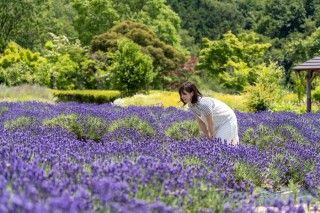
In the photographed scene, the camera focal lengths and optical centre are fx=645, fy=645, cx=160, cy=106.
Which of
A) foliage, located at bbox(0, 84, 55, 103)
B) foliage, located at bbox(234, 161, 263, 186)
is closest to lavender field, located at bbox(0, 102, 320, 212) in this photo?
foliage, located at bbox(234, 161, 263, 186)

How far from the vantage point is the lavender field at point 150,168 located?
130 inches

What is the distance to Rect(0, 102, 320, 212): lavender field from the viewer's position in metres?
3.29

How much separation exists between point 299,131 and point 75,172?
658 cm

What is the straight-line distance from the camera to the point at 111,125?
10.2 meters

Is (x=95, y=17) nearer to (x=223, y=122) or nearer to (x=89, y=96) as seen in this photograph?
(x=89, y=96)

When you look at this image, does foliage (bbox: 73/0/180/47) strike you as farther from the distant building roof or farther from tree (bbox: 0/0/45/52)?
the distant building roof

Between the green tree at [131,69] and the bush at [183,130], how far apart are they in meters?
17.9

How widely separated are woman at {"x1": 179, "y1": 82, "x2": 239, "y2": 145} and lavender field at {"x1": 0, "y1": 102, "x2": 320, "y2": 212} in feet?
1.62

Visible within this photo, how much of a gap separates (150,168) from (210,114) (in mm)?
3387

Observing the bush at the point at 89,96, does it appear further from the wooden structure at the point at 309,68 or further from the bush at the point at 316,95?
the wooden structure at the point at 309,68

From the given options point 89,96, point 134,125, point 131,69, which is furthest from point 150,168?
point 131,69

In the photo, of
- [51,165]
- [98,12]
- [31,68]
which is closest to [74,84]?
[31,68]

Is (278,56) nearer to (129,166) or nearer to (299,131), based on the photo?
(299,131)

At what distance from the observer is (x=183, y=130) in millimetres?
9992
